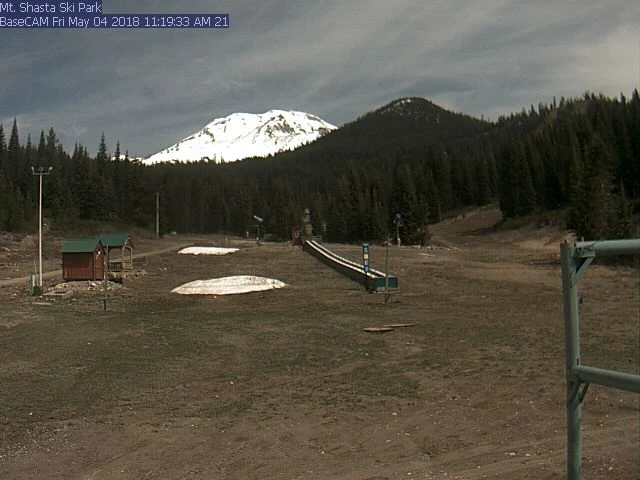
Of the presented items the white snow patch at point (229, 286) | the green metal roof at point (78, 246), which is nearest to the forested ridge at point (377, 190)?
the white snow patch at point (229, 286)

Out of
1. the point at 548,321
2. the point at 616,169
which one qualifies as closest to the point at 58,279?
the point at 548,321

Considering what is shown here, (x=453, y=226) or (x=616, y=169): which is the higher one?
(x=616, y=169)

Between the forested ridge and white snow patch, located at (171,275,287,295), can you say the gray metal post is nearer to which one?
white snow patch, located at (171,275,287,295)

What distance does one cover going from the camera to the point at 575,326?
9.16 feet

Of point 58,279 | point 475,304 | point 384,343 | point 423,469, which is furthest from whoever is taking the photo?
point 58,279

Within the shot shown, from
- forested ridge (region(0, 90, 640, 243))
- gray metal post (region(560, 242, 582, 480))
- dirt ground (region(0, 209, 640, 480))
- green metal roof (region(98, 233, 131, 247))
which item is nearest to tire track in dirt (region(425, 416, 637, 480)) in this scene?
dirt ground (region(0, 209, 640, 480))

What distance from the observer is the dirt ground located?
23.1 ft

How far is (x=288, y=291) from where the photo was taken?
1236 inches

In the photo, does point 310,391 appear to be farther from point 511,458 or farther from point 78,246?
point 78,246

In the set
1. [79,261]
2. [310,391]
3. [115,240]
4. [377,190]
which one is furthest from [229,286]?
[377,190]

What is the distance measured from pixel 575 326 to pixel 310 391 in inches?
342

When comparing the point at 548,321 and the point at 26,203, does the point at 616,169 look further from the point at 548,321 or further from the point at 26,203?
the point at 26,203

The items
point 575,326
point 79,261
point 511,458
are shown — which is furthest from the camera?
point 79,261

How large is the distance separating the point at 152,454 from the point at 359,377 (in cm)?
532
